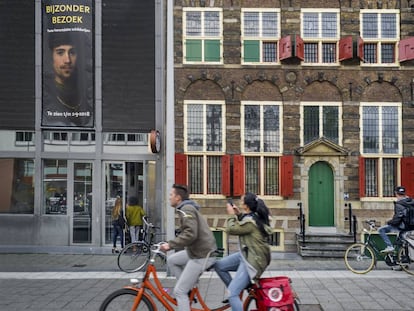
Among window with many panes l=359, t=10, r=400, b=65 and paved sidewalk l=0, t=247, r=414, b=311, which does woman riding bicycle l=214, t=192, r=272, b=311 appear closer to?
paved sidewalk l=0, t=247, r=414, b=311

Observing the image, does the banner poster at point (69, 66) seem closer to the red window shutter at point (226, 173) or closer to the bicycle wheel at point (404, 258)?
the red window shutter at point (226, 173)

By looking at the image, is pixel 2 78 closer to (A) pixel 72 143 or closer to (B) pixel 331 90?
(A) pixel 72 143

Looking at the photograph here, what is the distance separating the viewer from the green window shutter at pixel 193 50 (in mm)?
14023

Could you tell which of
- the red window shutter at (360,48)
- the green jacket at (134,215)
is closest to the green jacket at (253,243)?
the green jacket at (134,215)

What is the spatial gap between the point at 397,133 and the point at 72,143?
10.9 m

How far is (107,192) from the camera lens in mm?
13773

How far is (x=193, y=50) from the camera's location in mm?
14047

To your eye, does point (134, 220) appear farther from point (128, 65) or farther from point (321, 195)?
point (321, 195)

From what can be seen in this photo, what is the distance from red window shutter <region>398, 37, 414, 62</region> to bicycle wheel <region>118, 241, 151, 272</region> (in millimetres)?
10238

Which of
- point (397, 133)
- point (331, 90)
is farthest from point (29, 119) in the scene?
point (397, 133)

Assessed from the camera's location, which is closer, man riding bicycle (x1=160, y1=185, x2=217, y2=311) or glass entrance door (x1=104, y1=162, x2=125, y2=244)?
man riding bicycle (x1=160, y1=185, x2=217, y2=311)

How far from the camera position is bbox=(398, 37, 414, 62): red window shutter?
44.4ft

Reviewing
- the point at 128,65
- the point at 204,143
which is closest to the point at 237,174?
the point at 204,143

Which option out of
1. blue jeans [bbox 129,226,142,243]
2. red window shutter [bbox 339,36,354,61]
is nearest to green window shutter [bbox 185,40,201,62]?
red window shutter [bbox 339,36,354,61]
